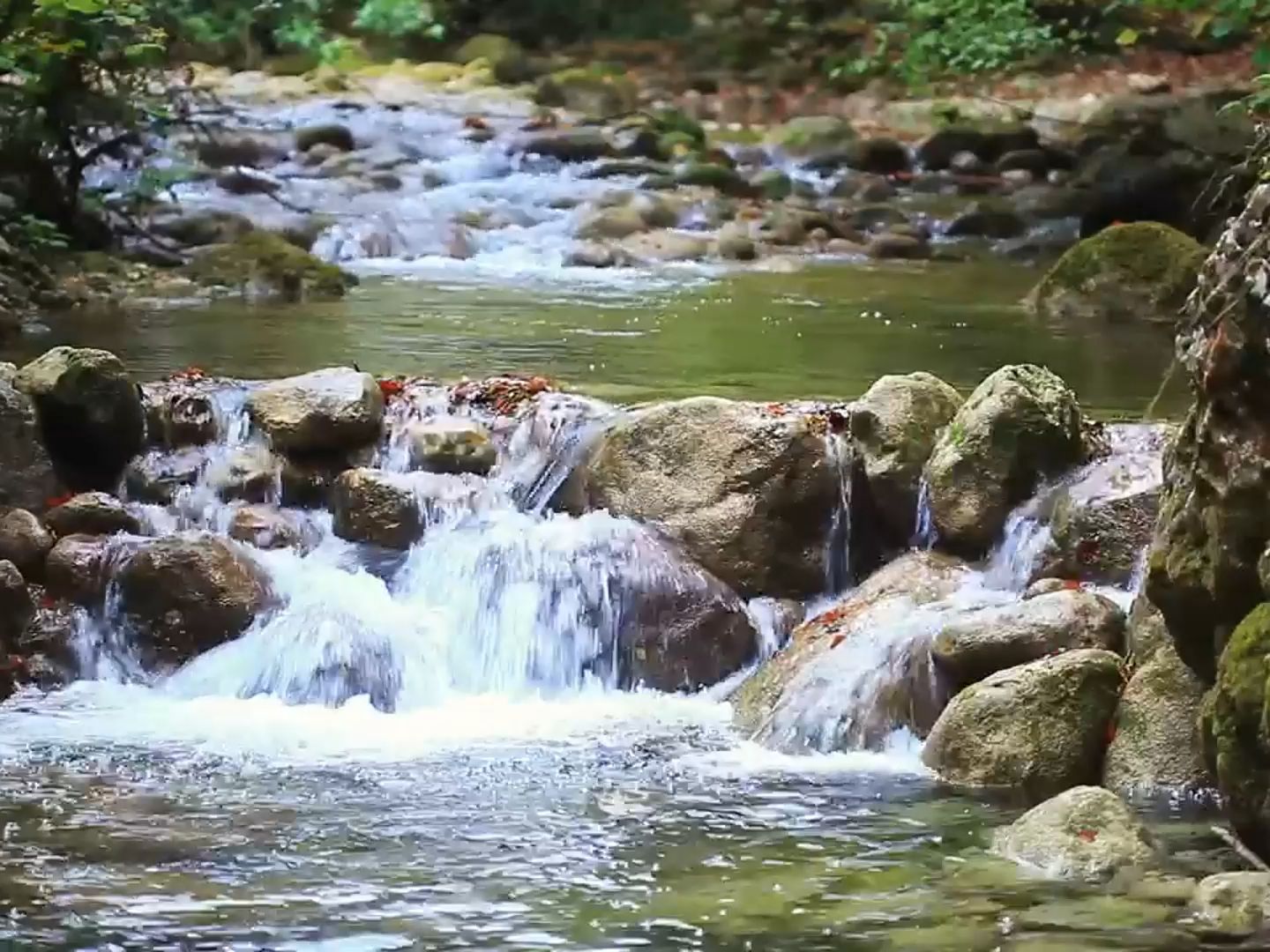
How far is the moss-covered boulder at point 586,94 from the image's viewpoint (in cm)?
2520

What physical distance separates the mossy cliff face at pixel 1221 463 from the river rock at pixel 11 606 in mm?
4242

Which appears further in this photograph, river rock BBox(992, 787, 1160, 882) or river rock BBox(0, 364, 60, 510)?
river rock BBox(0, 364, 60, 510)

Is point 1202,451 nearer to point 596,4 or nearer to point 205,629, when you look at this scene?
point 205,629

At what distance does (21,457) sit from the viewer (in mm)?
8117

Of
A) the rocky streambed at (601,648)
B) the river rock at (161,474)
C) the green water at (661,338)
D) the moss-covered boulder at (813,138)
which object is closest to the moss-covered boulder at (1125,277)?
the green water at (661,338)

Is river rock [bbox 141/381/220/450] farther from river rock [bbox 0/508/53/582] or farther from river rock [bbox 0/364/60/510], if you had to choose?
river rock [bbox 0/508/53/582]

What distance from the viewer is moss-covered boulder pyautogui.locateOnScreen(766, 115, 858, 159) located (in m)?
22.7

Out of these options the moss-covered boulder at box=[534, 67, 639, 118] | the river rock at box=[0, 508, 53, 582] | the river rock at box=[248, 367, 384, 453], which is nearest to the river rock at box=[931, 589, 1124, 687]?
the river rock at box=[248, 367, 384, 453]

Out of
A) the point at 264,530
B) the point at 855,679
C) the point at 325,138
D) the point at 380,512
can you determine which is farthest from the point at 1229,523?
the point at 325,138

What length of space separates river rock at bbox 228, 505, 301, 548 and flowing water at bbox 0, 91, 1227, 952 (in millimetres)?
74

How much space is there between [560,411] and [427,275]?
302 inches

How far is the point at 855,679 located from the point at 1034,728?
2.93 feet

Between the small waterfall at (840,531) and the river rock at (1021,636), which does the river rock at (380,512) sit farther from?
the river rock at (1021,636)

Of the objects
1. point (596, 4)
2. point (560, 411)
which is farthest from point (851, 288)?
point (596, 4)
